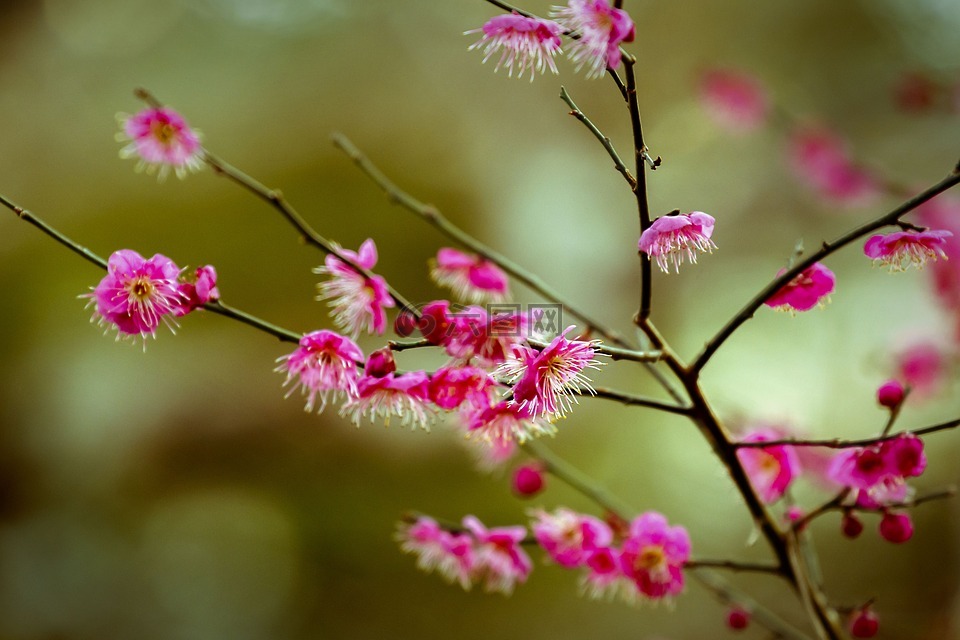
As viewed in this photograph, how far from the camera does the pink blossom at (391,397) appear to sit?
0.49m

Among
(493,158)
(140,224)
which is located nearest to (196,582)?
(140,224)

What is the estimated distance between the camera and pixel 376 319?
0.58 metres

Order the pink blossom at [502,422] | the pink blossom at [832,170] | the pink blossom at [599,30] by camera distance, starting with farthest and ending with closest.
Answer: the pink blossom at [832,170] → the pink blossom at [502,422] → the pink blossom at [599,30]

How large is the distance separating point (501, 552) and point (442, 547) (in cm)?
6

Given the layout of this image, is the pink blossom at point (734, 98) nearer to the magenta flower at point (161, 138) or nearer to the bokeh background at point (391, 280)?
the bokeh background at point (391, 280)

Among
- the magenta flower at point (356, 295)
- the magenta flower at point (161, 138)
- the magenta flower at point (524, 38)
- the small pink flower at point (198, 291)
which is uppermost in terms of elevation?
the magenta flower at point (161, 138)

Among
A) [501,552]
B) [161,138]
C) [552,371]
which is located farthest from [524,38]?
[501,552]

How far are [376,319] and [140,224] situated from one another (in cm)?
158

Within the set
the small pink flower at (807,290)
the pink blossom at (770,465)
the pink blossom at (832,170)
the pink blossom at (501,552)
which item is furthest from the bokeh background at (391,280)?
the small pink flower at (807,290)

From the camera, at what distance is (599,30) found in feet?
1.34

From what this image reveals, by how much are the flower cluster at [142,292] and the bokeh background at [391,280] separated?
113 centimetres

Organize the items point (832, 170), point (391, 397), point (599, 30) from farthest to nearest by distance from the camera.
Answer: point (832, 170) → point (391, 397) → point (599, 30)

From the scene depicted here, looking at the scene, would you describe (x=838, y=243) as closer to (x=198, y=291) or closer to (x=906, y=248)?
(x=906, y=248)

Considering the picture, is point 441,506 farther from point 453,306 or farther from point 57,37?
point 57,37
